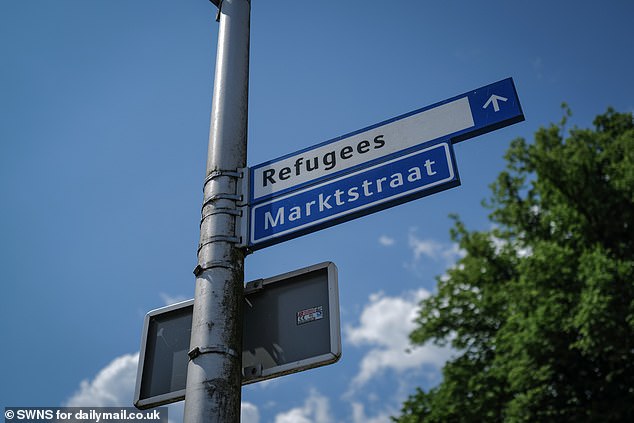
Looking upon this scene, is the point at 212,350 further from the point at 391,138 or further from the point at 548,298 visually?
the point at 548,298

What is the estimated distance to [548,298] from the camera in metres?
14.9

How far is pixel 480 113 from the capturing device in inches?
120

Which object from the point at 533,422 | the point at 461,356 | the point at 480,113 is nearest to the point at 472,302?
the point at 461,356

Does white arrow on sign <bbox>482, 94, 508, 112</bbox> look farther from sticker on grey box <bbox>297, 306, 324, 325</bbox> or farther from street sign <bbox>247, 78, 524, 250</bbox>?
sticker on grey box <bbox>297, 306, 324, 325</bbox>

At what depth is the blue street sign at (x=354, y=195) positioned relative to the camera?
2.84 meters

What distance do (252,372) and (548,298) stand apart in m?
13.7

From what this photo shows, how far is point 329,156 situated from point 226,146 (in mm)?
515

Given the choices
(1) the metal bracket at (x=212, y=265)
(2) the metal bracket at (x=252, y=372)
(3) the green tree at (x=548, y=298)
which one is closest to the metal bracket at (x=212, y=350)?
(2) the metal bracket at (x=252, y=372)

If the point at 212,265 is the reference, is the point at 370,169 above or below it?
above

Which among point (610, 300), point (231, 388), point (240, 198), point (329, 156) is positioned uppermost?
point (610, 300)

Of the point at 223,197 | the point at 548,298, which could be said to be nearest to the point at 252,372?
the point at 223,197

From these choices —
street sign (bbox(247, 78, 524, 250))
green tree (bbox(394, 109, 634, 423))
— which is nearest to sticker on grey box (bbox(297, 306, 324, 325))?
street sign (bbox(247, 78, 524, 250))

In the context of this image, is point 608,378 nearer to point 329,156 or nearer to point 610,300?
point 610,300

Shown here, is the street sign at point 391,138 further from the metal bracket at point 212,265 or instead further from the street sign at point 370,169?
the metal bracket at point 212,265
